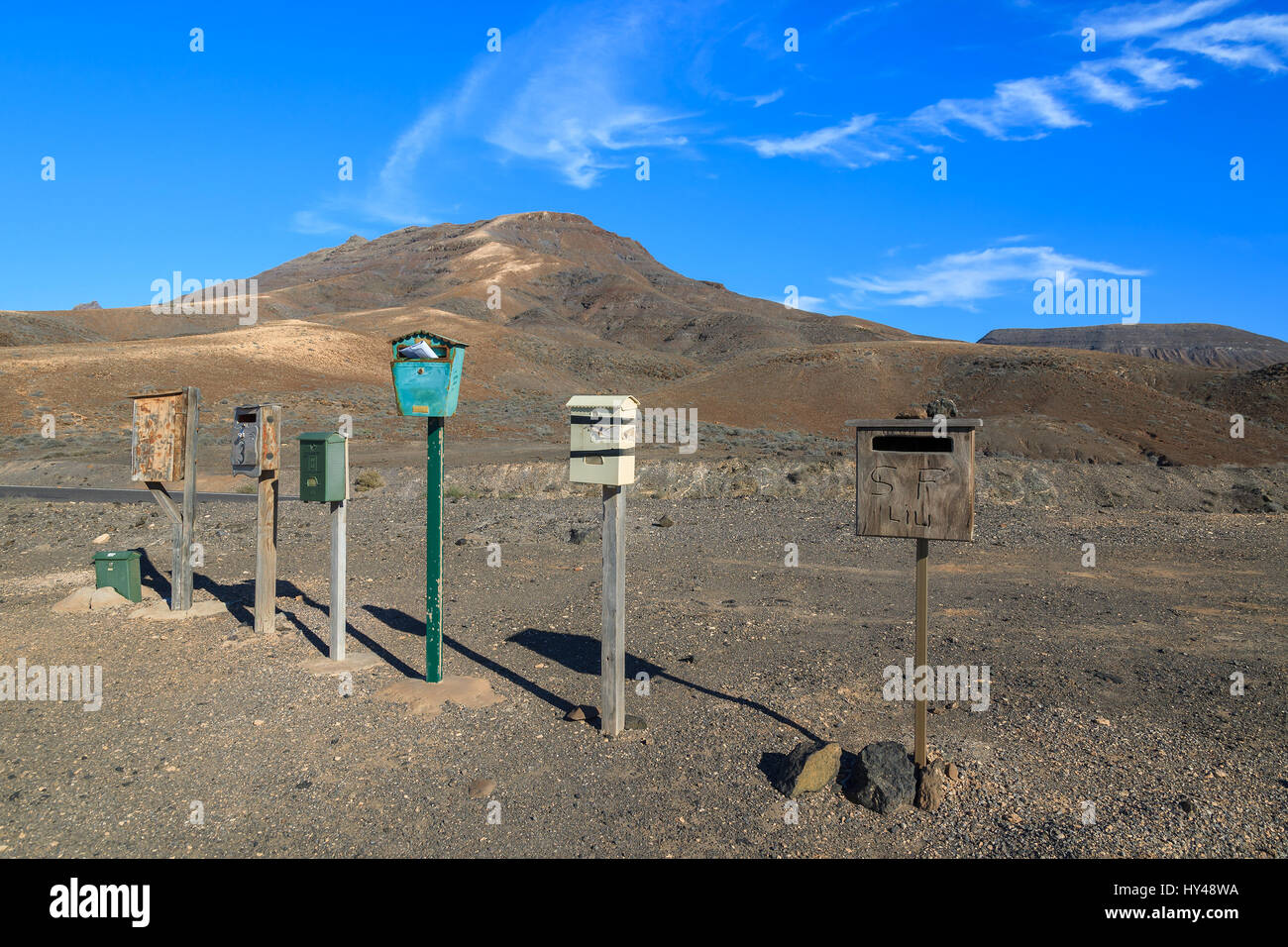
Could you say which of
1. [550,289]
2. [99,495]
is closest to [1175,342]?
[550,289]

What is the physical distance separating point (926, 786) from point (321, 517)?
11729 millimetres

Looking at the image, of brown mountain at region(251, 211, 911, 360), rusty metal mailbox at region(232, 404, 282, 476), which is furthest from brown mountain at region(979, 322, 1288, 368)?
rusty metal mailbox at region(232, 404, 282, 476)

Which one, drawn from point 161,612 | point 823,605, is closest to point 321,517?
point 161,612

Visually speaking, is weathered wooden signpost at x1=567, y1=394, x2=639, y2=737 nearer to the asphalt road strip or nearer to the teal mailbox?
the teal mailbox

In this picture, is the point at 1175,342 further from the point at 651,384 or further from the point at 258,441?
the point at 258,441

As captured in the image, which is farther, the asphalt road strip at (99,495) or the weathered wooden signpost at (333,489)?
the asphalt road strip at (99,495)

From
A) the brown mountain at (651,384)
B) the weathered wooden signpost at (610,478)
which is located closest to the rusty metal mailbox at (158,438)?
the weathered wooden signpost at (610,478)

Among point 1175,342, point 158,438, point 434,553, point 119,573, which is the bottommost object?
point 119,573

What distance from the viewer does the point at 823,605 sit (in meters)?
8.26

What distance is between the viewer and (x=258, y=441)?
7.15 metres

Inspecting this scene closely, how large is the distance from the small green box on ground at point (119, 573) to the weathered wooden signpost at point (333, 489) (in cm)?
310

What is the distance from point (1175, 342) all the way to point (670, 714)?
158 m

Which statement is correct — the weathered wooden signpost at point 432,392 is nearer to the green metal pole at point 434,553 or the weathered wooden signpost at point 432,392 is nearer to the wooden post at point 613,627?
the green metal pole at point 434,553

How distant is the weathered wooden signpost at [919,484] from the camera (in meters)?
4.19
